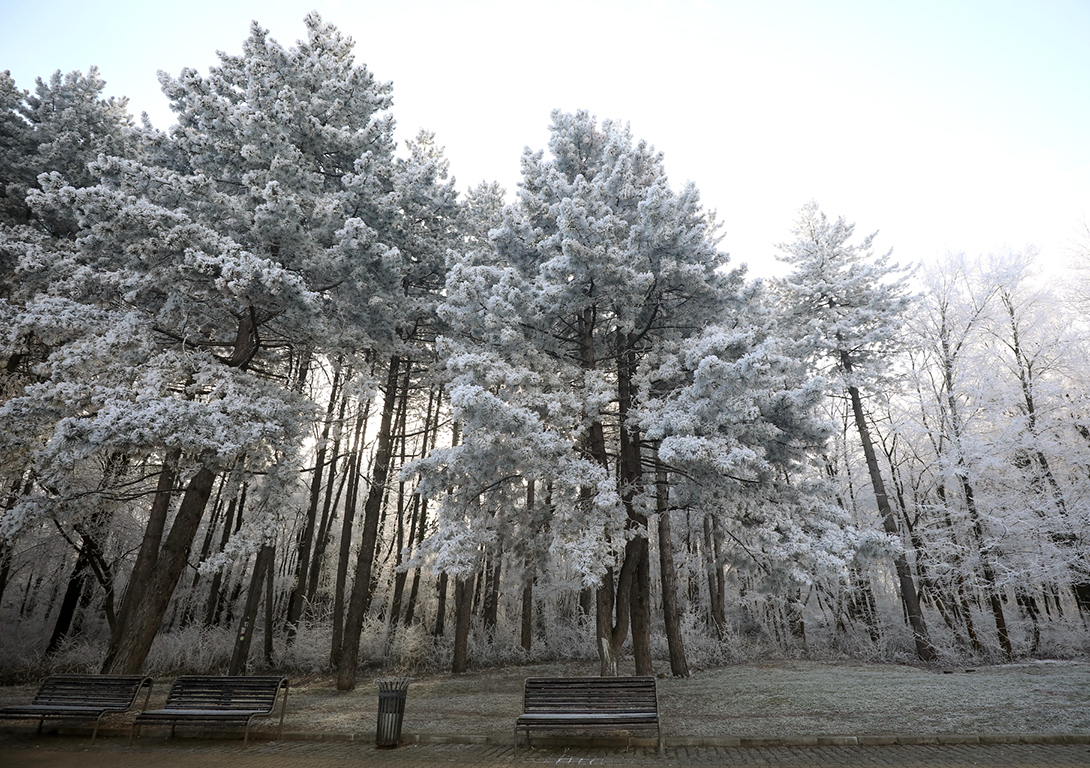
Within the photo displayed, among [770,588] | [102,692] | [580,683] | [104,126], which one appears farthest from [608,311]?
Answer: [104,126]

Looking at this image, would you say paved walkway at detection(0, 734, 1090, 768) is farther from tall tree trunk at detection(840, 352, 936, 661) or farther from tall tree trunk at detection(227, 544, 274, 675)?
tall tree trunk at detection(840, 352, 936, 661)

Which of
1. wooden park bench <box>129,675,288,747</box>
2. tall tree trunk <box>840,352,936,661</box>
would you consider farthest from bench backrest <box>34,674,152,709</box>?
tall tree trunk <box>840,352,936,661</box>

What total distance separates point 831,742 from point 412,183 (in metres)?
13.3

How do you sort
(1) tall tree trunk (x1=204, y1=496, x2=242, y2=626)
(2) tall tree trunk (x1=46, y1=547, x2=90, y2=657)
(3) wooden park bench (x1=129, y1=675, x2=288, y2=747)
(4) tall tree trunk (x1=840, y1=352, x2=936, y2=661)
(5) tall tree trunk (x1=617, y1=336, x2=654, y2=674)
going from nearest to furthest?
(3) wooden park bench (x1=129, y1=675, x2=288, y2=747) < (5) tall tree trunk (x1=617, y1=336, x2=654, y2=674) < (4) tall tree trunk (x1=840, y1=352, x2=936, y2=661) < (2) tall tree trunk (x1=46, y1=547, x2=90, y2=657) < (1) tall tree trunk (x1=204, y1=496, x2=242, y2=626)

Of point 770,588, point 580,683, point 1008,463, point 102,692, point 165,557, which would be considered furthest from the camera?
point 1008,463

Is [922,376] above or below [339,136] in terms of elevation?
below

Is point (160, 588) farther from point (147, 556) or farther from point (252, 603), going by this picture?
point (252, 603)

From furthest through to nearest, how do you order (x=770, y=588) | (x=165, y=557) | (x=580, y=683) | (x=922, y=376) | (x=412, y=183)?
(x=922, y=376)
(x=412, y=183)
(x=770, y=588)
(x=165, y=557)
(x=580, y=683)

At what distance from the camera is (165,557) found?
9.73 metres

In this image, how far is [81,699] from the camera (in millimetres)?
7863

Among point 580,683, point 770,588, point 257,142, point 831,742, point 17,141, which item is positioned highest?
point 17,141

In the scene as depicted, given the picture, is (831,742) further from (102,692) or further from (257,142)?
(257,142)

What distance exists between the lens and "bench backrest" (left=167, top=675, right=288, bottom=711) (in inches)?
307

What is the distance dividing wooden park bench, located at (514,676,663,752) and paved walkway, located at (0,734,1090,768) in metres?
0.37
